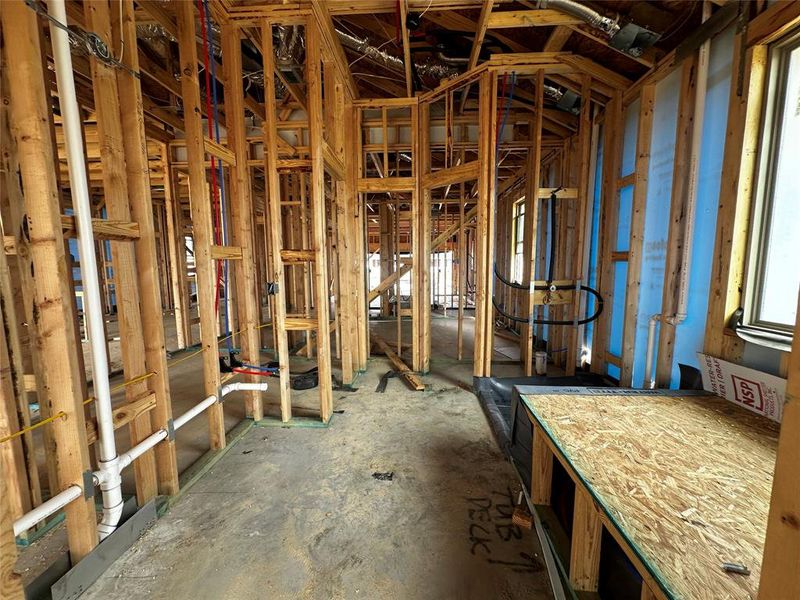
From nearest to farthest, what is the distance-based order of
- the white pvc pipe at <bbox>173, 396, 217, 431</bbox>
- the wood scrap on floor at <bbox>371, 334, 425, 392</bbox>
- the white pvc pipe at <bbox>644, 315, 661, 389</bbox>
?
the white pvc pipe at <bbox>173, 396, 217, 431</bbox>, the white pvc pipe at <bbox>644, 315, 661, 389</bbox>, the wood scrap on floor at <bbox>371, 334, 425, 392</bbox>

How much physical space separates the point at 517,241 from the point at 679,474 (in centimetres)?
573

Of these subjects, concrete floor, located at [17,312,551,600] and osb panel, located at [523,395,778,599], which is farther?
concrete floor, located at [17,312,551,600]

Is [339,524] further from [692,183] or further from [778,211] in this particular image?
[692,183]

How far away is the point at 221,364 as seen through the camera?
2.62m

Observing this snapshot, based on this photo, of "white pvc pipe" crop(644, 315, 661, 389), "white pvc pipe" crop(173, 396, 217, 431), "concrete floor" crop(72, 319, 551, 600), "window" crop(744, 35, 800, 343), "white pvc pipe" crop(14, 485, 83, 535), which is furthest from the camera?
"white pvc pipe" crop(644, 315, 661, 389)

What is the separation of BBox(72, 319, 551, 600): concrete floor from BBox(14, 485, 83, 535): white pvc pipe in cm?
46

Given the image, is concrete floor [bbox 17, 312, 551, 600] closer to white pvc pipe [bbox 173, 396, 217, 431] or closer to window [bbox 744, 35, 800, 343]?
white pvc pipe [bbox 173, 396, 217, 431]

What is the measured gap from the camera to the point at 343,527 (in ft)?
5.85

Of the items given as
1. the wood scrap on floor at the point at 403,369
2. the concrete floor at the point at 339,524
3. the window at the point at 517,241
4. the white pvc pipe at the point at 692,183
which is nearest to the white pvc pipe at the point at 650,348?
the white pvc pipe at the point at 692,183

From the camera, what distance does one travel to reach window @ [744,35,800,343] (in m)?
1.88

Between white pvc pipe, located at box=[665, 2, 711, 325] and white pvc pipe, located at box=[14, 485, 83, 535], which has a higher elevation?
white pvc pipe, located at box=[665, 2, 711, 325]

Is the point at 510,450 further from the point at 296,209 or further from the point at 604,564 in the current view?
the point at 296,209

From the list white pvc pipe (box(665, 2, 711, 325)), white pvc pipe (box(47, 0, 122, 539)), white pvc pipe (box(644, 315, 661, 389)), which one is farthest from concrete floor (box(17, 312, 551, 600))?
white pvc pipe (box(665, 2, 711, 325))

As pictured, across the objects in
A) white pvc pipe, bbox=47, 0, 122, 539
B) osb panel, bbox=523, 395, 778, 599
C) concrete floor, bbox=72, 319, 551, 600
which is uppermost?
white pvc pipe, bbox=47, 0, 122, 539
